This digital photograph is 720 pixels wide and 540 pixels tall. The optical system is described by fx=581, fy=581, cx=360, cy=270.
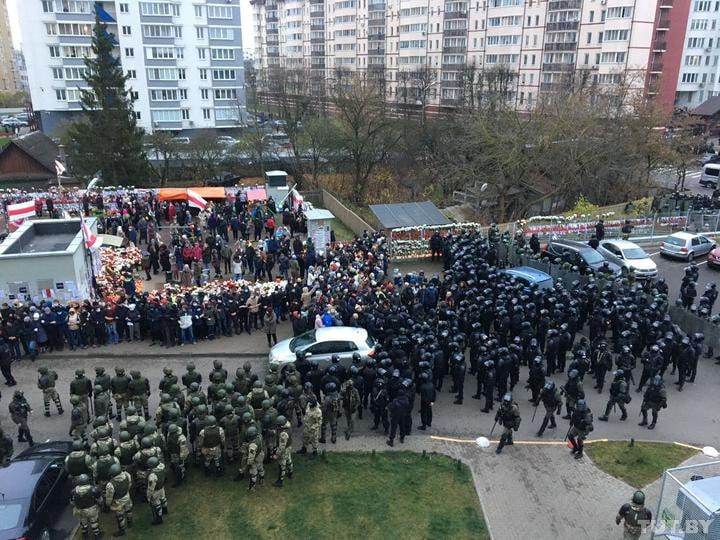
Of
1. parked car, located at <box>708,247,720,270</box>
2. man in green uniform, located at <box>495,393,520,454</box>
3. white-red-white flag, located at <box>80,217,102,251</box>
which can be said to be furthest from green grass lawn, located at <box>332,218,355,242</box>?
man in green uniform, located at <box>495,393,520,454</box>

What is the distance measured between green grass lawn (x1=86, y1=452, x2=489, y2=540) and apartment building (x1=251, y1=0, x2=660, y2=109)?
39.6 metres

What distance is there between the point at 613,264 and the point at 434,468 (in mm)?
14053

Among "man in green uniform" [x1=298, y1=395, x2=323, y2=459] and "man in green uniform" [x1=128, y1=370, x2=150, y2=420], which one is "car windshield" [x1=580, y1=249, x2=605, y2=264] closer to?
"man in green uniform" [x1=298, y1=395, x2=323, y2=459]

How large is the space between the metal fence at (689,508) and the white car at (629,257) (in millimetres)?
13435

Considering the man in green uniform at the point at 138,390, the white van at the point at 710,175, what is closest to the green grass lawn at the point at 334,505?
the man in green uniform at the point at 138,390

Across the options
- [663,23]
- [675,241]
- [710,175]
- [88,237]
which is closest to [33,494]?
[88,237]

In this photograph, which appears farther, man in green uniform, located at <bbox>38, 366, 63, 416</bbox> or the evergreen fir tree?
the evergreen fir tree

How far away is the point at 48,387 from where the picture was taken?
13.4 m

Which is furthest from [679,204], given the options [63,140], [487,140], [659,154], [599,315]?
[63,140]

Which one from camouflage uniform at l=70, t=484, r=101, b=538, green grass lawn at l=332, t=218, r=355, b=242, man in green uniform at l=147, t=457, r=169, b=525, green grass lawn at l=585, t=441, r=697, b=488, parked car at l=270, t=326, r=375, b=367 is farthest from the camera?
green grass lawn at l=332, t=218, r=355, b=242

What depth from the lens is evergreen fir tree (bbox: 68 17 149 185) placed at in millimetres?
40156

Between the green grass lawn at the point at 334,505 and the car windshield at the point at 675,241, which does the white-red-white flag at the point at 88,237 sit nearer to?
the green grass lawn at the point at 334,505

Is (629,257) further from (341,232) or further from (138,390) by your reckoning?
(138,390)

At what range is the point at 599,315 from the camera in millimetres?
16609
